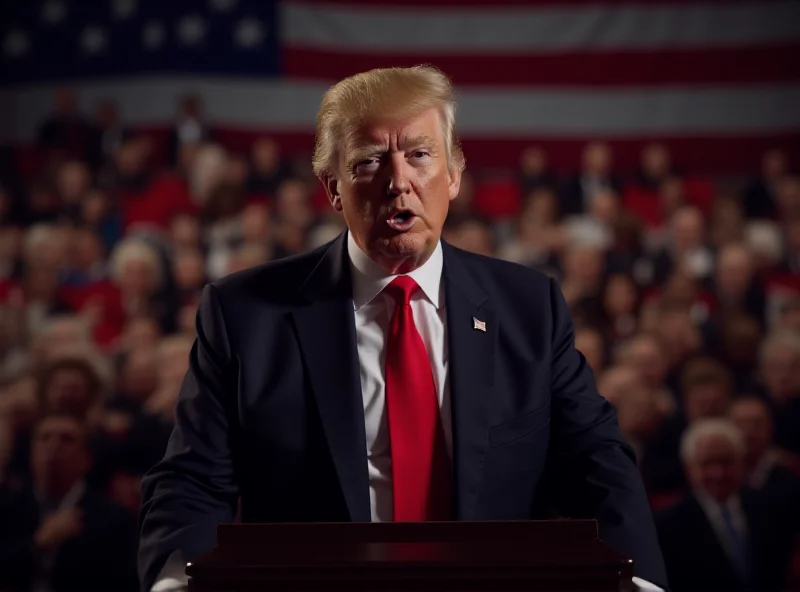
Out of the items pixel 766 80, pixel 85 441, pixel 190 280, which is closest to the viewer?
pixel 85 441

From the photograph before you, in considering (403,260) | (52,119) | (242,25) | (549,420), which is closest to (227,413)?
(403,260)

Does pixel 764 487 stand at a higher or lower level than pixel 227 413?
lower

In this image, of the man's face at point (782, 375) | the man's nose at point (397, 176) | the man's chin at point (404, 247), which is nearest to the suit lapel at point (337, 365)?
the man's chin at point (404, 247)

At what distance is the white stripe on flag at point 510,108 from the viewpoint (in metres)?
10.2

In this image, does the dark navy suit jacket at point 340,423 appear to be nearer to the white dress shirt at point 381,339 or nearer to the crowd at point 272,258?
the white dress shirt at point 381,339

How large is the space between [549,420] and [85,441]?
3608 mm

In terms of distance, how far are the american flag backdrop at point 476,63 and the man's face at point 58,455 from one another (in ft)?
19.2

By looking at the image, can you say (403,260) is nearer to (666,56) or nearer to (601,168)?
(601,168)

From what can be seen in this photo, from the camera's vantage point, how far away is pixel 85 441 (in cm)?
494

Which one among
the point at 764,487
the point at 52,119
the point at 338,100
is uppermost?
the point at 52,119

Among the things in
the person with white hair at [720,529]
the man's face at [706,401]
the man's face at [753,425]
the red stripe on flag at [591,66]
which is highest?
the red stripe on flag at [591,66]

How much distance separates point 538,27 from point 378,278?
899cm

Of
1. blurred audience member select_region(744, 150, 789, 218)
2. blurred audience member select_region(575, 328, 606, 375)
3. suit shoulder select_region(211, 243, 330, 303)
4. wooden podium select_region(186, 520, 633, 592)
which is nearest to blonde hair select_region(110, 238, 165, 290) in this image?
blurred audience member select_region(575, 328, 606, 375)

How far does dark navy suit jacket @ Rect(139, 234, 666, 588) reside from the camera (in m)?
1.59
